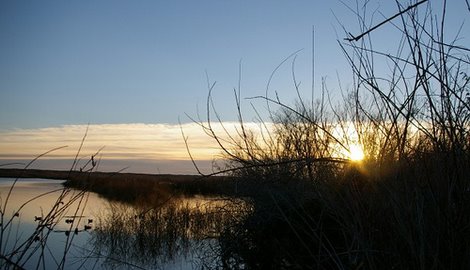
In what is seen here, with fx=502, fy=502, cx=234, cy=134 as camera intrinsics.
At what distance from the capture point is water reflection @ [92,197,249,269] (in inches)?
498

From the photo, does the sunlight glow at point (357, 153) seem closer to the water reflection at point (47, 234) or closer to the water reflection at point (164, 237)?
the water reflection at point (47, 234)

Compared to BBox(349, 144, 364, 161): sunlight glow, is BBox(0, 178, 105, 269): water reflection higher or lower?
lower

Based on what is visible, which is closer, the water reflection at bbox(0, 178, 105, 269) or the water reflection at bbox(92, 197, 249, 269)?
the water reflection at bbox(0, 178, 105, 269)

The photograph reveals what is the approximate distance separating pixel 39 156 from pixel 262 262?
6.29 metres

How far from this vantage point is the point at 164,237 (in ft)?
49.5

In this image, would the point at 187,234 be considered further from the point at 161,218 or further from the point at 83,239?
the point at 83,239

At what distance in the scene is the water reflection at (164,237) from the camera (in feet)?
41.5

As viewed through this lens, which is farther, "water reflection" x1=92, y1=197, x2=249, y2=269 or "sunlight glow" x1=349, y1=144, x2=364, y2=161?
"water reflection" x1=92, y1=197, x2=249, y2=269

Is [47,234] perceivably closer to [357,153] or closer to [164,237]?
[357,153]

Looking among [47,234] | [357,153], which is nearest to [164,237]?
[47,234]

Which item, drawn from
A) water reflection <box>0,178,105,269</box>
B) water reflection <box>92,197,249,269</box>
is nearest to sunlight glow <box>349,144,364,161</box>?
water reflection <box>0,178,105,269</box>

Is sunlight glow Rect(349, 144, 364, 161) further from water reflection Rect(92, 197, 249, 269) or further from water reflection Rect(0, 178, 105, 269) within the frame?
water reflection Rect(92, 197, 249, 269)

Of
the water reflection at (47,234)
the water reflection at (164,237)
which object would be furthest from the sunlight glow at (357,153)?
the water reflection at (164,237)

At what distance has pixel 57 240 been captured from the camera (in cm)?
1498
